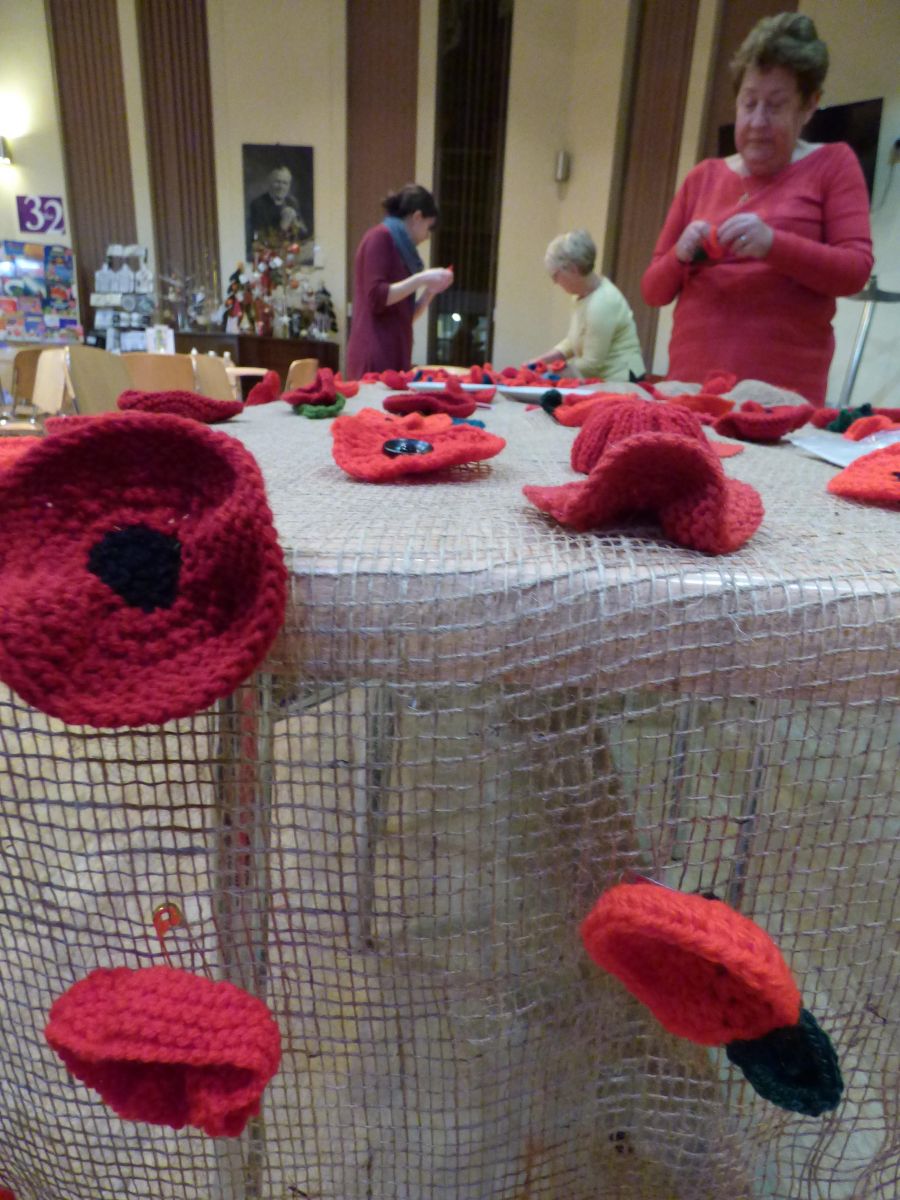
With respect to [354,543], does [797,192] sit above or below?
above

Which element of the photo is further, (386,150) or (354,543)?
(386,150)

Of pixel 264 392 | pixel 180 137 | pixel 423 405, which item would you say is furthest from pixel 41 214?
pixel 423 405

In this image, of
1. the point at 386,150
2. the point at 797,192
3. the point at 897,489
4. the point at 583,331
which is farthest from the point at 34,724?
the point at 386,150

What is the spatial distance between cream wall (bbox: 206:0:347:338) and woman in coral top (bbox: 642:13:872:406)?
10.0ft

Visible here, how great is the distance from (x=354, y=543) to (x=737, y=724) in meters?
0.17

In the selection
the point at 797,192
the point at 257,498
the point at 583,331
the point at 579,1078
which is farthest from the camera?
the point at 583,331

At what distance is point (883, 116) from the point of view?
2582mm

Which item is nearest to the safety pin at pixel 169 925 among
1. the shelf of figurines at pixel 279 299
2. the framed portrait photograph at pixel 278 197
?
the shelf of figurines at pixel 279 299

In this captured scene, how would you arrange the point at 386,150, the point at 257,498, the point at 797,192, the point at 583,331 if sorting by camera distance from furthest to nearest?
the point at 386,150 → the point at 583,331 → the point at 797,192 → the point at 257,498

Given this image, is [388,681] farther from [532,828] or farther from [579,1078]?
[579,1078]

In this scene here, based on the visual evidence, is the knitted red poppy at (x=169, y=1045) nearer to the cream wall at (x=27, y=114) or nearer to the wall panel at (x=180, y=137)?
the wall panel at (x=180, y=137)

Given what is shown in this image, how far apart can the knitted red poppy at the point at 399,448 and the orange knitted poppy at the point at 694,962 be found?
266 millimetres

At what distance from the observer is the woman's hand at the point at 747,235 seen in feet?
2.70

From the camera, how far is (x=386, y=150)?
347 centimetres
